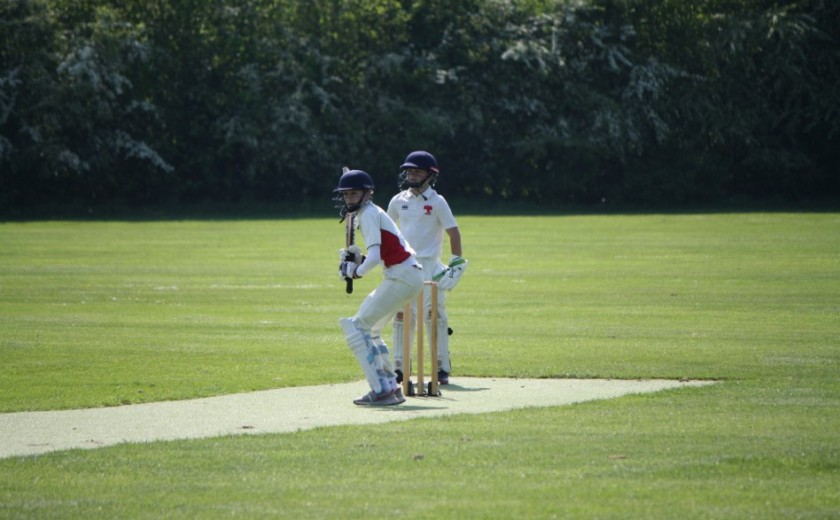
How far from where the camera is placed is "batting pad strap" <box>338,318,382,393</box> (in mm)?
11008

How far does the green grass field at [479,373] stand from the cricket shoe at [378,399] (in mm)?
1083

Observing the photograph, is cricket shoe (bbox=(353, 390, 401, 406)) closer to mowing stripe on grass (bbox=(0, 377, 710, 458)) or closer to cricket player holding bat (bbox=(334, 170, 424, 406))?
cricket player holding bat (bbox=(334, 170, 424, 406))

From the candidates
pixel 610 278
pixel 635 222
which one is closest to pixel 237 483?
pixel 610 278

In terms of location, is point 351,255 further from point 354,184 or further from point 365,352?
point 365,352

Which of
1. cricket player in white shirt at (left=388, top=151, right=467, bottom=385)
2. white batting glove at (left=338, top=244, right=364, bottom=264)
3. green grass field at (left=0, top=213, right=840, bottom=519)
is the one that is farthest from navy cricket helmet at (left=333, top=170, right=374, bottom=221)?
green grass field at (left=0, top=213, right=840, bottom=519)

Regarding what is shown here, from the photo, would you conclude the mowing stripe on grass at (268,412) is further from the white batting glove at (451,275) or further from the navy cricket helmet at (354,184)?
the navy cricket helmet at (354,184)

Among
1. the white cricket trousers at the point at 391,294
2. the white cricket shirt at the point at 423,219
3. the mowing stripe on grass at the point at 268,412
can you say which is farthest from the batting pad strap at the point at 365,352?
the white cricket shirt at the point at 423,219

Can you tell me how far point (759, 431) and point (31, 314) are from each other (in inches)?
473

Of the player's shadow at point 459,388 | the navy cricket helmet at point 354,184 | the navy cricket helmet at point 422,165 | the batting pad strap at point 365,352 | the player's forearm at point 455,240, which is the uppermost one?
the navy cricket helmet at point 422,165

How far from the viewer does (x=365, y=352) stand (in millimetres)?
11062

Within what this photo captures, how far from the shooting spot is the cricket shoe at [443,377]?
40.7 ft

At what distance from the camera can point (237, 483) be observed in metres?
7.78

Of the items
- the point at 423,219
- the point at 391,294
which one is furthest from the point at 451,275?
the point at 391,294

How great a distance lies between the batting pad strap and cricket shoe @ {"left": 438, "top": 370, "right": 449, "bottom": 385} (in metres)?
1.44
